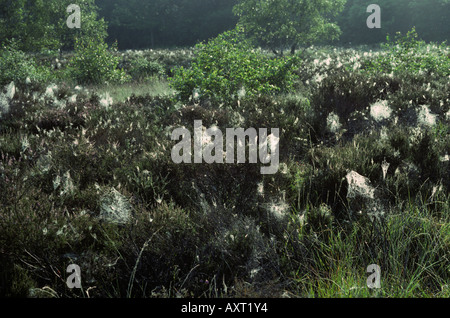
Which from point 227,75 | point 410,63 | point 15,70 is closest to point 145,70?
point 15,70

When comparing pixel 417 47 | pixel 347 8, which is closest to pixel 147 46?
pixel 347 8

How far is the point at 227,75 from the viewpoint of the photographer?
287 inches

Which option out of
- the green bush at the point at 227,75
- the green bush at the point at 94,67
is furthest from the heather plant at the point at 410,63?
the green bush at the point at 94,67

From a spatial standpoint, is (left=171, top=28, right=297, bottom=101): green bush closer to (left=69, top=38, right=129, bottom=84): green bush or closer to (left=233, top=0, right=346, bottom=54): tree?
(left=69, top=38, right=129, bottom=84): green bush

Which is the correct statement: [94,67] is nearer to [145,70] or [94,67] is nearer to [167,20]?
[145,70]

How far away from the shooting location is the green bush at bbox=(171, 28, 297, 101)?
6723 millimetres

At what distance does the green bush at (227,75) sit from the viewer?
6.72 meters

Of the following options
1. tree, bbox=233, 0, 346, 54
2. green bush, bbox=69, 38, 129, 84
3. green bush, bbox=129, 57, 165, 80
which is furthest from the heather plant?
tree, bbox=233, 0, 346, 54

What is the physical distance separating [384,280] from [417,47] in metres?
9.48

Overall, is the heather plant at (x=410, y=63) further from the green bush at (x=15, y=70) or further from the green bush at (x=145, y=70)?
the green bush at (x=15, y=70)

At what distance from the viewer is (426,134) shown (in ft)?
12.4
